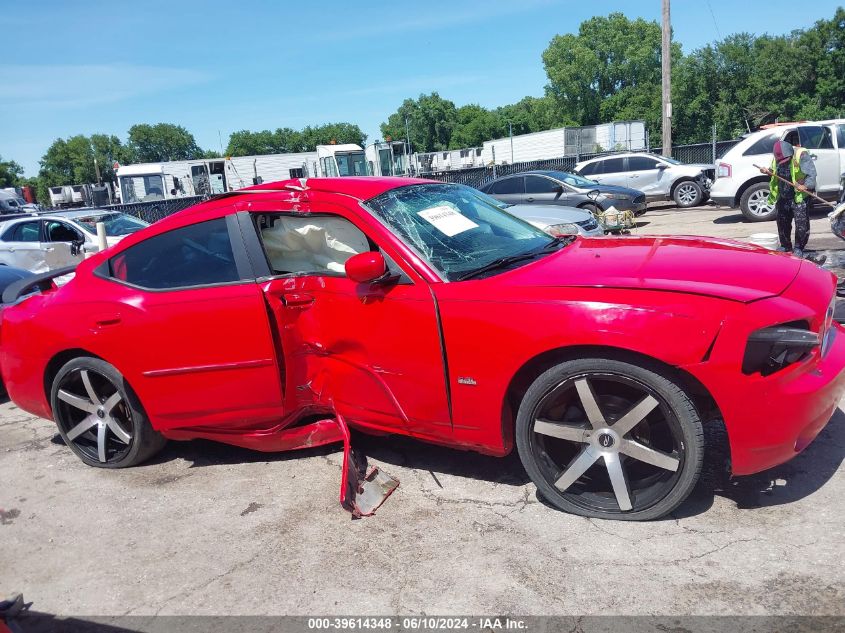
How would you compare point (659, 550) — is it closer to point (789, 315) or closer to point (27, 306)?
point (789, 315)

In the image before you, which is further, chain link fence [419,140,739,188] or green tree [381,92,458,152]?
green tree [381,92,458,152]

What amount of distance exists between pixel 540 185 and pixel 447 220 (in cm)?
1062

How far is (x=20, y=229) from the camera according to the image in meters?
12.6

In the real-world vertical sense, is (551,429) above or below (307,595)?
above

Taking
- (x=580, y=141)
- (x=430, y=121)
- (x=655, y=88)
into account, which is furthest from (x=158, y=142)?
(x=580, y=141)

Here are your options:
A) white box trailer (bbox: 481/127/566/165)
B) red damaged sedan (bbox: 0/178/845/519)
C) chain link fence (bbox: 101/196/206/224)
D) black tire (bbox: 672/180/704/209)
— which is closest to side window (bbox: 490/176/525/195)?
black tire (bbox: 672/180/704/209)

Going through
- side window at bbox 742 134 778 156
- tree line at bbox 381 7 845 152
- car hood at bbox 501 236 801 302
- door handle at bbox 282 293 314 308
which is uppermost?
tree line at bbox 381 7 845 152

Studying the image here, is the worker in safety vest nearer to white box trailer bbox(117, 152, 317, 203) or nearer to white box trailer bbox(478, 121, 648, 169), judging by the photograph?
white box trailer bbox(117, 152, 317, 203)

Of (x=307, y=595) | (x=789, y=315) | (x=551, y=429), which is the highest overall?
(x=789, y=315)

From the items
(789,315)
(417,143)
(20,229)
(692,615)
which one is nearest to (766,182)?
(789,315)

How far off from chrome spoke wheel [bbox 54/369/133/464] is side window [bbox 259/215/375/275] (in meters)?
1.33

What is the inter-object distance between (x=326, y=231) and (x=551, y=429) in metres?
1.65

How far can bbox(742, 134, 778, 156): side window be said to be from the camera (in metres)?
12.4

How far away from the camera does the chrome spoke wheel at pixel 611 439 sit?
2756mm
